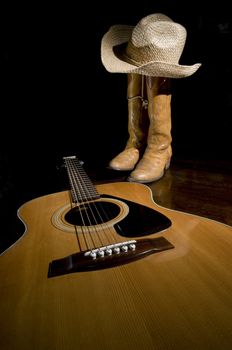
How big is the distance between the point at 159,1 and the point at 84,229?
1639mm

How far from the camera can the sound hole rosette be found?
69cm

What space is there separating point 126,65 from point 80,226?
0.85 meters

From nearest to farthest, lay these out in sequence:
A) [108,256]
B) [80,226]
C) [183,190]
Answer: [108,256] → [80,226] → [183,190]

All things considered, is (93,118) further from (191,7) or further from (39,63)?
(191,7)

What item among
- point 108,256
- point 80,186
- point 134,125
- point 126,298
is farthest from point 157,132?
point 126,298

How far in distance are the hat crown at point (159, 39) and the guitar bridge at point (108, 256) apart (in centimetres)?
84

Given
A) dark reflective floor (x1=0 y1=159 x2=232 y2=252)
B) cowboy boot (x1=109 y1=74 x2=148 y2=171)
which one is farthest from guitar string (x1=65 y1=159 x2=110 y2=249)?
cowboy boot (x1=109 y1=74 x2=148 y2=171)

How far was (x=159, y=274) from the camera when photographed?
49cm

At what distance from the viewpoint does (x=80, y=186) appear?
98 centimetres

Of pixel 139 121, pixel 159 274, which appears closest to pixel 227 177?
pixel 139 121

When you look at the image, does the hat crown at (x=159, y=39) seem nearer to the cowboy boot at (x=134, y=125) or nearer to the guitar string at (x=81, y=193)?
the cowboy boot at (x=134, y=125)

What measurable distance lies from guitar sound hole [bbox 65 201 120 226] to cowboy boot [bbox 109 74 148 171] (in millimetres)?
673

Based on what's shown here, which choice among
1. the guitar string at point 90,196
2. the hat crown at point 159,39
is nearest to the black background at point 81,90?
the guitar string at point 90,196

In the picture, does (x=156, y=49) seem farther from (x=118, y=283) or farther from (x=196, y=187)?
(x=118, y=283)
